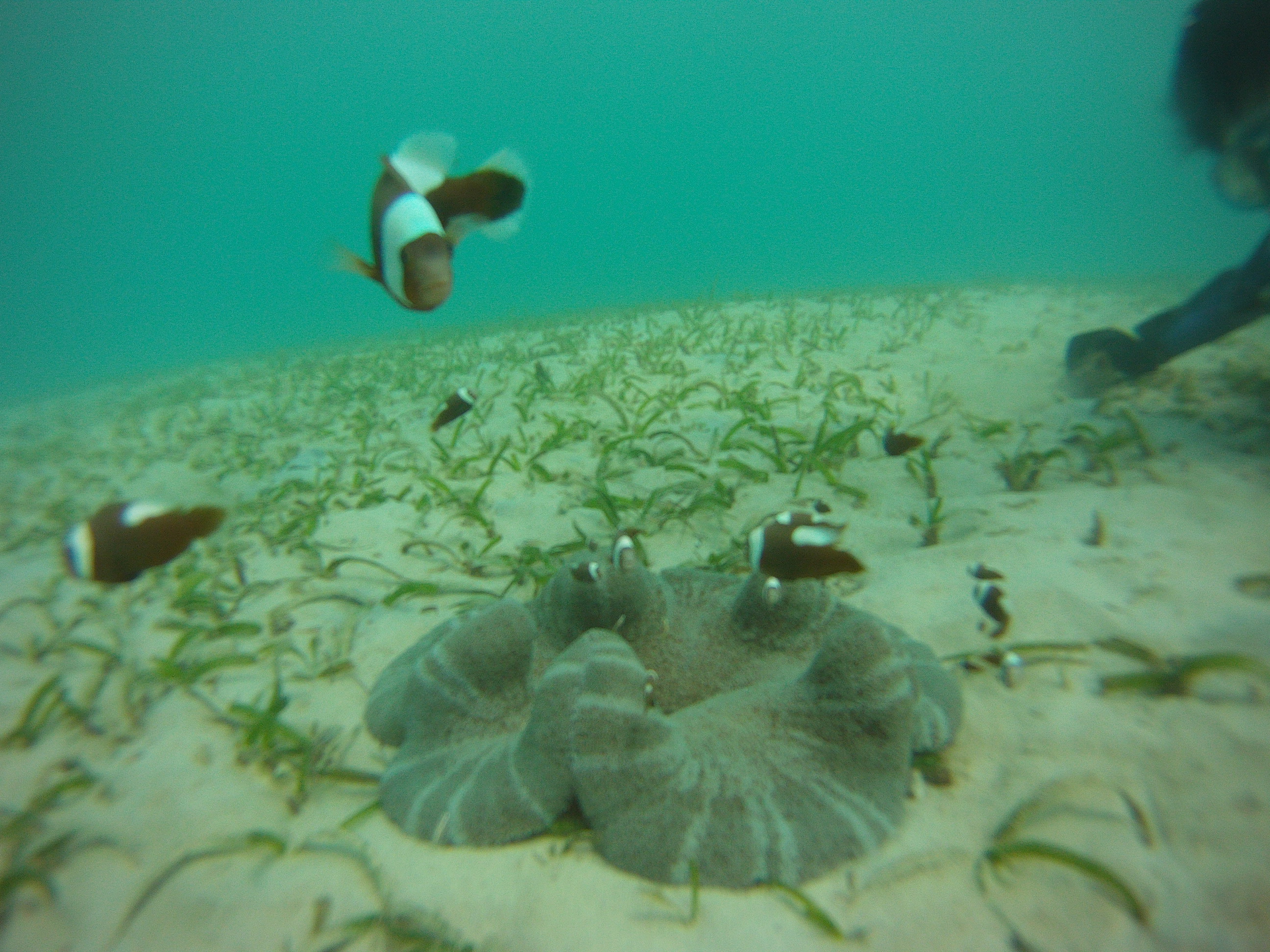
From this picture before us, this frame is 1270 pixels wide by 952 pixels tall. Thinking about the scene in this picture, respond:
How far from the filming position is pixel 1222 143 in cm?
513

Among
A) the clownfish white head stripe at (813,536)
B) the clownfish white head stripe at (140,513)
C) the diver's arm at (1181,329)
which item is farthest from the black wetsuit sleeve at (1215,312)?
the clownfish white head stripe at (140,513)

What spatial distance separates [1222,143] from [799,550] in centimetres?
694

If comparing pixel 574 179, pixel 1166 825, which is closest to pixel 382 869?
pixel 1166 825

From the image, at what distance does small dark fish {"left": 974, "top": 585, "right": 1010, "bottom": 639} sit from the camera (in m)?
2.43

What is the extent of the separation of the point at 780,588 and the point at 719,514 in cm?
159

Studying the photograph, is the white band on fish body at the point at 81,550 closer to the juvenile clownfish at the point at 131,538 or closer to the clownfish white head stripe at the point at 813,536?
the juvenile clownfish at the point at 131,538

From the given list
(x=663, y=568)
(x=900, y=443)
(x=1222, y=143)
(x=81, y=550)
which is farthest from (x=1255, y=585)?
(x=1222, y=143)

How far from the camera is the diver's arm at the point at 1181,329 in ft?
15.2

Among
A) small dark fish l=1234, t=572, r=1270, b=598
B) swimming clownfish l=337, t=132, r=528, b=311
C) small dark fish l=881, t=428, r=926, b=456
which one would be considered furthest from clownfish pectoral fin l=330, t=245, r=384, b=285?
small dark fish l=1234, t=572, r=1270, b=598

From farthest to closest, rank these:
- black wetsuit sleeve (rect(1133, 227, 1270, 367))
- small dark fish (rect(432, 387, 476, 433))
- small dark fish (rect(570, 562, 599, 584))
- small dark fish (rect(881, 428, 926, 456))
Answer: black wetsuit sleeve (rect(1133, 227, 1270, 367)), small dark fish (rect(432, 387, 476, 433)), small dark fish (rect(881, 428, 926, 456)), small dark fish (rect(570, 562, 599, 584))

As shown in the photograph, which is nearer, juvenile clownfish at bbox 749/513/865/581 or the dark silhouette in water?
juvenile clownfish at bbox 749/513/865/581

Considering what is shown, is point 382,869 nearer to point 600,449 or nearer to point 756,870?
point 756,870

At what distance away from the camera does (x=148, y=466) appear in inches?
293

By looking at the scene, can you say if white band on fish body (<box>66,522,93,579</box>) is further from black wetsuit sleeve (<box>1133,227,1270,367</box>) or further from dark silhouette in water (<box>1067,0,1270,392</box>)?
black wetsuit sleeve (<box>1133,227,1270,367</box>)
